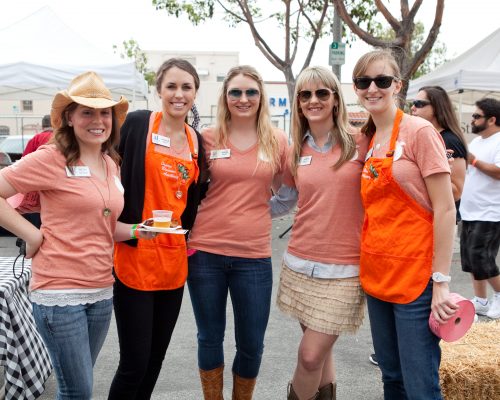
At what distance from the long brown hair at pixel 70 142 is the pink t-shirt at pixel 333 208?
102cm

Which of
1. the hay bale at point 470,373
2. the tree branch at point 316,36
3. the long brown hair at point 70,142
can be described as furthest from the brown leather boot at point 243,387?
the tree branch at point 316,36

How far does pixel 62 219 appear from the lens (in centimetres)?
242

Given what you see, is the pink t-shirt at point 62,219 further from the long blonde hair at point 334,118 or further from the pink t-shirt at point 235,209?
the long blonde hair at point 334,118

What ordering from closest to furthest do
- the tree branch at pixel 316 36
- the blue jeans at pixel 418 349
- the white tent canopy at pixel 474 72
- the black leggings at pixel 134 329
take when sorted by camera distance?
the blue jeans at pixel 418 349 → the black leggings at pixel 134 329 → the white tent canopy at pixel 474 72 → the tree branch at pixel 316 36

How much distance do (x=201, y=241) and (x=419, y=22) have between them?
2929 cm

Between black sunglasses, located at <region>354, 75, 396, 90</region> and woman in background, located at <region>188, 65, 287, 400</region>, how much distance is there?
2.16 ft

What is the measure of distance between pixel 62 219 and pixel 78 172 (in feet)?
0.73

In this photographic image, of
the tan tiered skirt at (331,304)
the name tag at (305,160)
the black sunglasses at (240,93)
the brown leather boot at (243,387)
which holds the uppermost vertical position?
the black sunglasses at (240,93)

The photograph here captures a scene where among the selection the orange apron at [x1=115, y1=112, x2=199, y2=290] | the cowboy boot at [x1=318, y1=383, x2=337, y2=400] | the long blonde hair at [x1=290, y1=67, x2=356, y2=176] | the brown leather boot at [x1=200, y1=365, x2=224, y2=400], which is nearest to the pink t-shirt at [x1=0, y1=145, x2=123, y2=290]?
the orange apron at [x1=115, y1=112, x2=199, y2=290]

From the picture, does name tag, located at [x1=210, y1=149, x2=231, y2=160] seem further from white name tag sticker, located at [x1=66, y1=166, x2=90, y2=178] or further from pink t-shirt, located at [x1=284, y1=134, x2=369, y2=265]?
white name tag sticker, located at [x1=66, y1=166, x2=90, y2=178]

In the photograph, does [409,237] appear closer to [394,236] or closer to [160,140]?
[394,236]

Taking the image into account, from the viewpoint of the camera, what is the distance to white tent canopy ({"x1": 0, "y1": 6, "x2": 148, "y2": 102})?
8.66 metres

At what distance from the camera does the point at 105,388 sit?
3.86 m

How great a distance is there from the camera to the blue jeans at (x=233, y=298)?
308 centimetres
